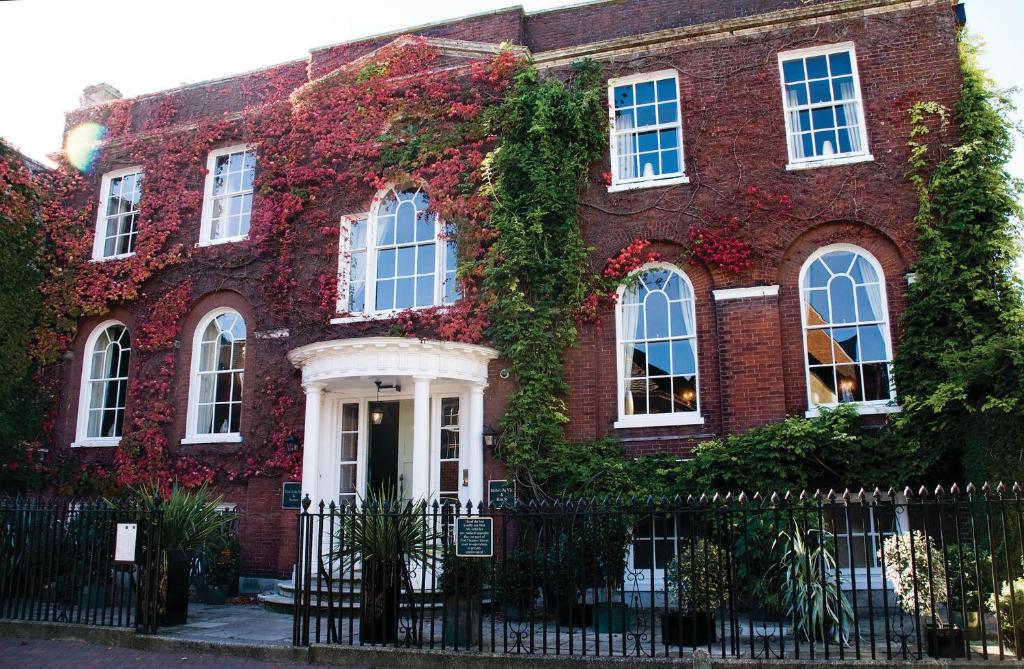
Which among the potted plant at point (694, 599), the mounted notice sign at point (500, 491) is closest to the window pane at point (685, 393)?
the mounted notice sign at point (500, 491)

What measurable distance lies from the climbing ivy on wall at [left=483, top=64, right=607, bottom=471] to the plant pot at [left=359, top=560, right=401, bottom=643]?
423 centimetres

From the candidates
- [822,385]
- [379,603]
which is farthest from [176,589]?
[822,385]

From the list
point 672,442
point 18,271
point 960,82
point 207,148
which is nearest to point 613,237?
point 672,442

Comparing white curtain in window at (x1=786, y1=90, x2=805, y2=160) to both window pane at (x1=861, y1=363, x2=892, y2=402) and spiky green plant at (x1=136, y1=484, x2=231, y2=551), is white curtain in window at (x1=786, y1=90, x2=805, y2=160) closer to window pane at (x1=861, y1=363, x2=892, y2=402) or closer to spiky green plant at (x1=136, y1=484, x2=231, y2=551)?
window pane at (x1=861, y1=363, x2=892, y2=402)

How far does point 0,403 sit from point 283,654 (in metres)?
10.4

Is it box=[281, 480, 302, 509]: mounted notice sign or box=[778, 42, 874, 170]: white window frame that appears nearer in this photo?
box=[778, 42, 874, 170]: white window frame

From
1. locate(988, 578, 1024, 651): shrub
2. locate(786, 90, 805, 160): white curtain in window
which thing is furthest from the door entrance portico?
locate(988, 578, 1024, 651): shrub

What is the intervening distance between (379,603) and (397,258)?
24.0 ft

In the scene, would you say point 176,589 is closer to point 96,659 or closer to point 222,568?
point 96,659

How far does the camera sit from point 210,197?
16391mm

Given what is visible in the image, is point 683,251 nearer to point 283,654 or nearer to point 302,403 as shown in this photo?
point 302,403

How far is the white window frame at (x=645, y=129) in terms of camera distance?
1332 cm

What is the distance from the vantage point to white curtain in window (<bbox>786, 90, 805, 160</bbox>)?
1301 centimetres

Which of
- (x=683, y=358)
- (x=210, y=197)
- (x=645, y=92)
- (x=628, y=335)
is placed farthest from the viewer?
(x=210, y=197)
